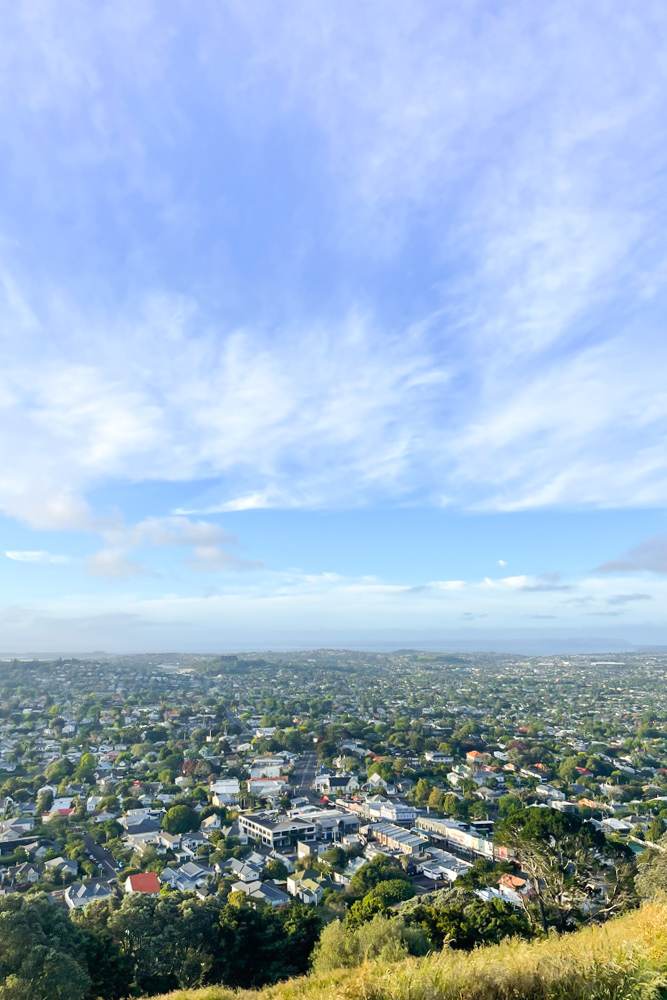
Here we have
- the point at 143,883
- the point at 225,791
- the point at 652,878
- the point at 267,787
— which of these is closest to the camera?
the point at 652,878

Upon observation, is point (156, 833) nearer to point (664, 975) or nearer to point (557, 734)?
point (664, 975)

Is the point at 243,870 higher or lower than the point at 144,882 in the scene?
lower

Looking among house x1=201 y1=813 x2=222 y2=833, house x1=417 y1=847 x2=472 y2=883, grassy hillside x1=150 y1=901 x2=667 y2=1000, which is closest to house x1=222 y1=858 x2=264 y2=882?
house x1=201 y1=813 x2=222 y2=833

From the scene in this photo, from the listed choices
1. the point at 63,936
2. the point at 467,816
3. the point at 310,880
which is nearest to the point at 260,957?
the point at 63,936

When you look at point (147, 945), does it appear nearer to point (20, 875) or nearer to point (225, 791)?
point (20, 875)

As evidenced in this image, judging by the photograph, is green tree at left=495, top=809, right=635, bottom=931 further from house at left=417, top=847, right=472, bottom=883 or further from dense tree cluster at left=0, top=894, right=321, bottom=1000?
house at left=417, top=847, right=472, bottom=883

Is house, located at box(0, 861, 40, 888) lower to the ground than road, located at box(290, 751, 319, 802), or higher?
higher

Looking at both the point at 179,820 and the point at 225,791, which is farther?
the point at 225,791

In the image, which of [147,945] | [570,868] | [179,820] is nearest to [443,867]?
[570,868]
